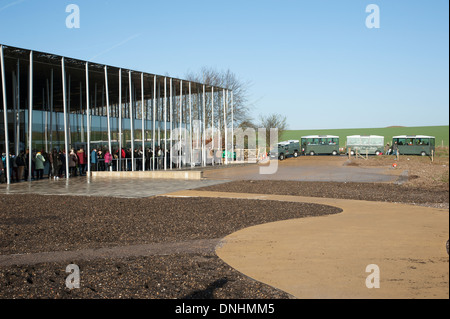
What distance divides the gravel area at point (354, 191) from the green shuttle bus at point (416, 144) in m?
39.6

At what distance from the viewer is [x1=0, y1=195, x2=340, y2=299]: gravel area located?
5.45 m

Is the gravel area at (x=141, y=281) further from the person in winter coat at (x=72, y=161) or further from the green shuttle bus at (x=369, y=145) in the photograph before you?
the green shuttle bus at (x=369, y=145)

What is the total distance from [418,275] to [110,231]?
604cm

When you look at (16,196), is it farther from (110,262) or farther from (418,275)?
(418,275)

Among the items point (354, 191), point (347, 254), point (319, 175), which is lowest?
point (319, 175)

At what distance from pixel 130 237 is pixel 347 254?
162 inches

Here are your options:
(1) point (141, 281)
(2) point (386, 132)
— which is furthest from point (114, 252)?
(2) point (386, 132)

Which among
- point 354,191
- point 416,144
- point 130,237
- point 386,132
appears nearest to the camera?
point 130,237

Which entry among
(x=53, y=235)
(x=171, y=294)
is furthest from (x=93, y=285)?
(x=53, y=235)

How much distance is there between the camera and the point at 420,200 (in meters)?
13.8

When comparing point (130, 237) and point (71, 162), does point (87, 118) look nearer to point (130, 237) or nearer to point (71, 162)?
point (71, 162)

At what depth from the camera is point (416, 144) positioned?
181 ft
